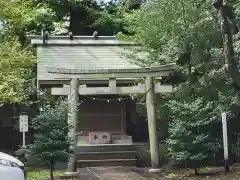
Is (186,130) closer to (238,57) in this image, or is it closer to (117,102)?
(238,57)

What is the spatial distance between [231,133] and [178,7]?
4.95 m

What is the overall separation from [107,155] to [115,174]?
3.30 m

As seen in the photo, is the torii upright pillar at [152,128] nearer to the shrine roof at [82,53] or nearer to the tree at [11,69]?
the shrine roof at [82,53]

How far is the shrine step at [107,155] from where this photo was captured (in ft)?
59.8

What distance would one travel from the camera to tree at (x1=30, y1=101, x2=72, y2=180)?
13.0 m

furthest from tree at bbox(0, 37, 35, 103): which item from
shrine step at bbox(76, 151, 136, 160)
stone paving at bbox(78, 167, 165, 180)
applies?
stone paving at bbox(78, 167, 165, 180)

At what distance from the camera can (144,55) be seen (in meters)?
18.8

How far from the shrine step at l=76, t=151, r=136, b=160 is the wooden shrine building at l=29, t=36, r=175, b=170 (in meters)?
0.61

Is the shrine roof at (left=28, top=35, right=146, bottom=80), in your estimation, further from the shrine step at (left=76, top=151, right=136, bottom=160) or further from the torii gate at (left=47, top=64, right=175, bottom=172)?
the shrine step at (left=76, top=151, right=136, bottom=160)

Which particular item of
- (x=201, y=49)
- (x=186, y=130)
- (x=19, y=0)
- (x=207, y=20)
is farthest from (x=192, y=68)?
(x=19, y=0)

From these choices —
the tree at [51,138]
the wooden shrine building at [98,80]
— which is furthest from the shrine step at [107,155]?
the tree at [51,138]

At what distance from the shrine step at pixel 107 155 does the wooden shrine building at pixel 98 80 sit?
0.61 meters

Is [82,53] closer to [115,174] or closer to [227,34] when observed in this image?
[115,174]

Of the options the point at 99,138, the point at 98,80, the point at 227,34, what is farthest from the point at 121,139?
the point at 227,34
